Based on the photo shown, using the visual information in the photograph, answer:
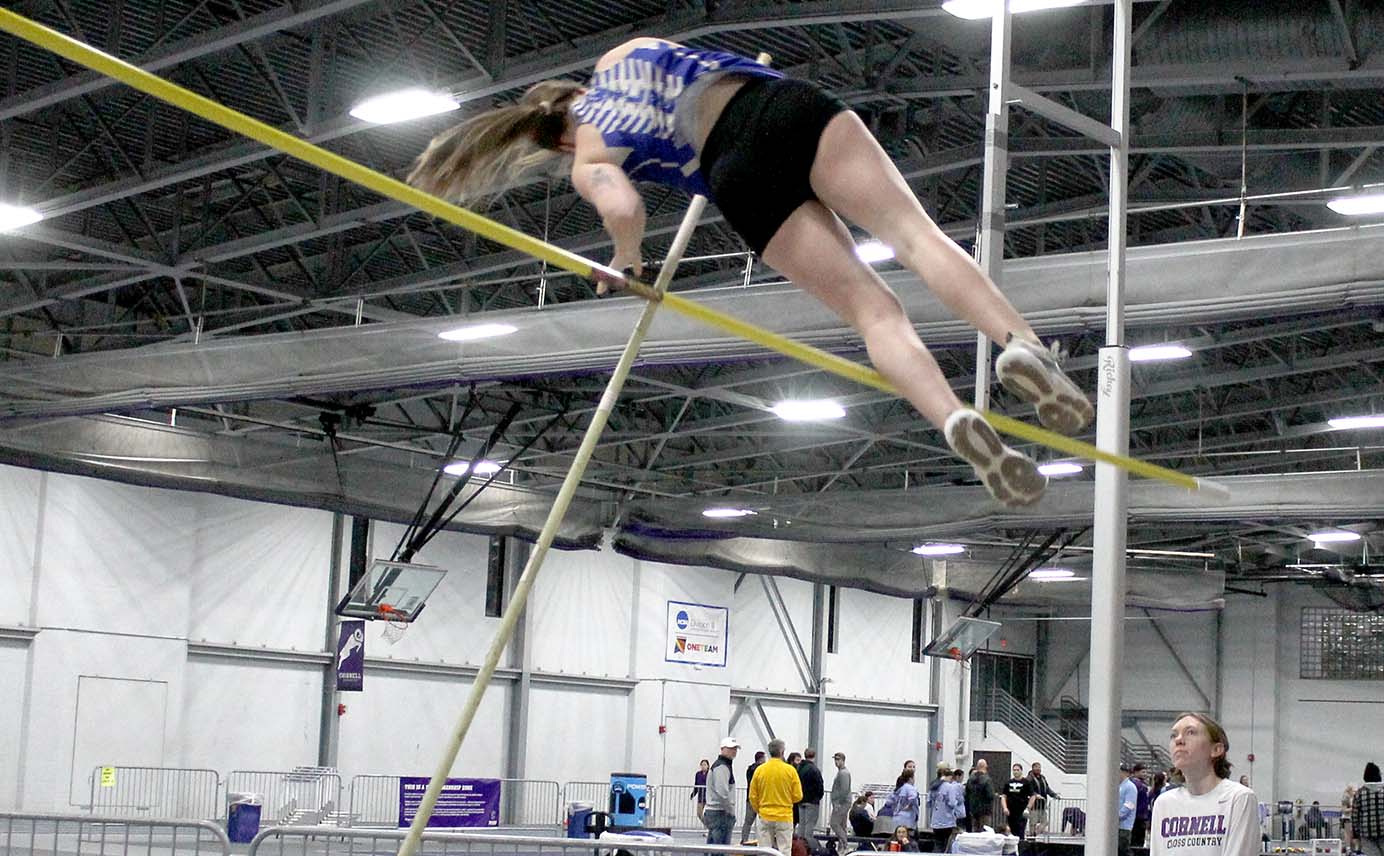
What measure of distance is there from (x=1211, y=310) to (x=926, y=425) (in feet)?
41.8

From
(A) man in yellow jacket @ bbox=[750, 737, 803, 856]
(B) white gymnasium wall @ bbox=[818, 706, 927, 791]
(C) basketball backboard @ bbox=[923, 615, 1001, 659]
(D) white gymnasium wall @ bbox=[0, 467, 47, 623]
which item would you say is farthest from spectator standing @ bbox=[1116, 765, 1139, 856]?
(D) white gymnasium wall @ bbox=[0, 467, 47, 623]

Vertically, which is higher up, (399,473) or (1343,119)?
(1343,119)

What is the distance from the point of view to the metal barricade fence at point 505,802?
25.1 meters

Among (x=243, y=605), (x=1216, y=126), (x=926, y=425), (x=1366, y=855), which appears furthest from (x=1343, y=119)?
(x=243, y=605)

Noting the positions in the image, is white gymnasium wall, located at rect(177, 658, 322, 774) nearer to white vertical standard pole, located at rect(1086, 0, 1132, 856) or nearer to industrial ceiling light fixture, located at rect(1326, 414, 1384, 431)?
industrial ceiling light fixture, located at rect(1326, 414, 1384, 431)

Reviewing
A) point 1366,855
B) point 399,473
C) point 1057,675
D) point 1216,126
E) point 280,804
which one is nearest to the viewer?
point 1216,126

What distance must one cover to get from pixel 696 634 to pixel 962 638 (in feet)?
21.5

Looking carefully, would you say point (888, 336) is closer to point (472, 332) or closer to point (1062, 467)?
point (472, 332)

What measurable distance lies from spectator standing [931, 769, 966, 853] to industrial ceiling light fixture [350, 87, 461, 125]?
41.9 ft

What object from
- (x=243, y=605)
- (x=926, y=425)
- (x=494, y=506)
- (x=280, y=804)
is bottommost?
(x=280, y=804)

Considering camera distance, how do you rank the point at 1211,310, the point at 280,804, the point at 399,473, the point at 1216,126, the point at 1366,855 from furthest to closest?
1. the point at 280,804
2. the point at 399,473
3. the point at 1366,855
4. the point at 1216,126
5. the point at 1211,310

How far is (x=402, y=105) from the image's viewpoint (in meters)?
12.1

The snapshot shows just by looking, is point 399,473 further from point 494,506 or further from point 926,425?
point 926,425

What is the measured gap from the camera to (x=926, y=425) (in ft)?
76.8
